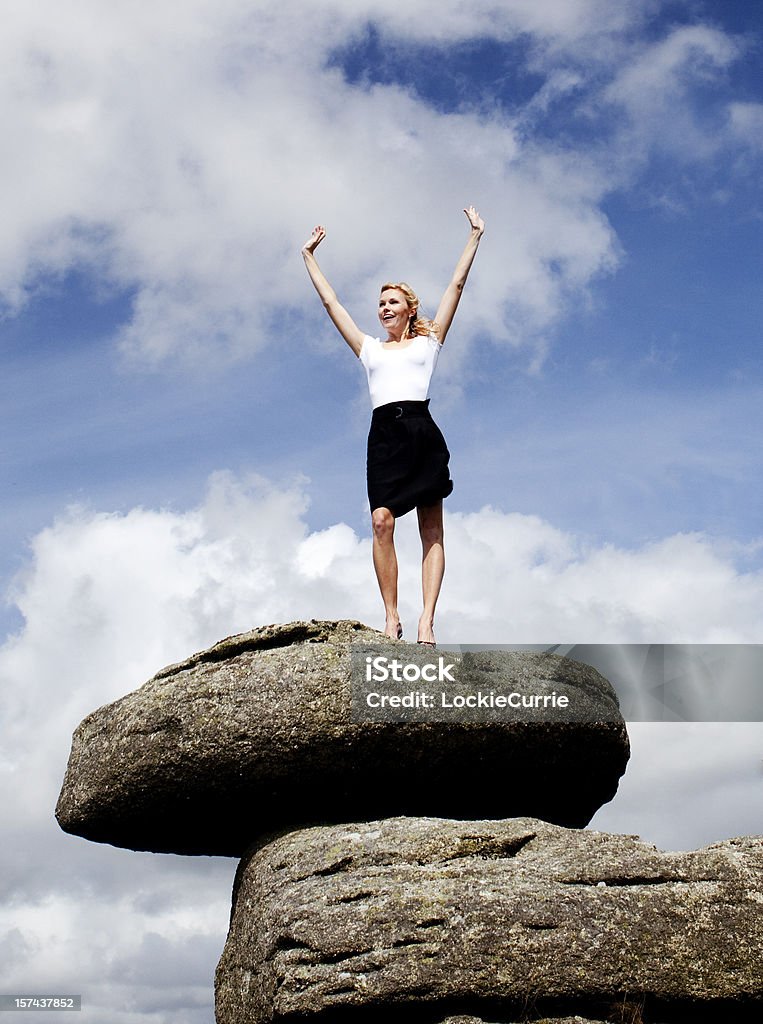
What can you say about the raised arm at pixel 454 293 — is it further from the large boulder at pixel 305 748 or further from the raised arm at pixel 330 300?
the large boulder at pixel 305 748

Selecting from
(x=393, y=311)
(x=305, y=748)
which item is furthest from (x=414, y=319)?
(x=305, y=748)

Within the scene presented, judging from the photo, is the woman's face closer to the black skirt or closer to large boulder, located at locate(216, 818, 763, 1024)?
the black skirt

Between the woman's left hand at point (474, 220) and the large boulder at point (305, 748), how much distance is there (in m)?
4.85

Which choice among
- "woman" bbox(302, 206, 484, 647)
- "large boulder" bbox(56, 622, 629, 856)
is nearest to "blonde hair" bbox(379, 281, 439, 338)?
"woman" bbox(302, 206, 484, 647)

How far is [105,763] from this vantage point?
1182 centimetres

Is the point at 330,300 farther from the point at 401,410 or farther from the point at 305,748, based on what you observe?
the point at 305,748

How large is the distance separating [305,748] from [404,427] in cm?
379

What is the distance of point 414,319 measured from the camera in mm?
13508

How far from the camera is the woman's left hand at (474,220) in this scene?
44.7 feet

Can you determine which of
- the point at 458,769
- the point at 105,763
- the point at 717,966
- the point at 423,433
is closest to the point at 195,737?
the point at 105,763

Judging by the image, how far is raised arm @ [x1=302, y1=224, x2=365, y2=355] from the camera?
1346 centimetres

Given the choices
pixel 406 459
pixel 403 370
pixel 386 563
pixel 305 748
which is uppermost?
pixel 403 370

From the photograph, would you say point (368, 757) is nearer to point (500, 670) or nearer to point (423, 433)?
point (500, 670)

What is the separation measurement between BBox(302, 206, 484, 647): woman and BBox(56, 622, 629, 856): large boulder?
0.98m
